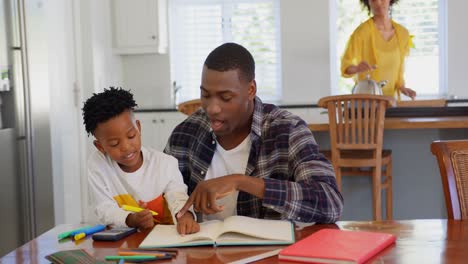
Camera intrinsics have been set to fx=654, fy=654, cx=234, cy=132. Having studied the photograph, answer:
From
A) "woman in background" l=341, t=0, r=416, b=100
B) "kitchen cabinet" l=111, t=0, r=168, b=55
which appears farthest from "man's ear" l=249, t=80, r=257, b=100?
"kitchen cabinet" l=111, t=0, r=168, b=55

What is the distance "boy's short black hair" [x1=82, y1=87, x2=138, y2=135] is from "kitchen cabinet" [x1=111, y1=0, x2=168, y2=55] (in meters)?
3.55

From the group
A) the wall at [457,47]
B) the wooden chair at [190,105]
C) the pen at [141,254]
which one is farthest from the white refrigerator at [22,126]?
the wall at [457,47]

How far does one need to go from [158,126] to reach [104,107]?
358 centimetres

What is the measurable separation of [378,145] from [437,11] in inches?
97.0

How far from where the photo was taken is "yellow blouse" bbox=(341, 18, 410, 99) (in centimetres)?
446

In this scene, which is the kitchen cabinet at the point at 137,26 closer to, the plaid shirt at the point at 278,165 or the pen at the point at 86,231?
the plaid shirt at the point at 278,165

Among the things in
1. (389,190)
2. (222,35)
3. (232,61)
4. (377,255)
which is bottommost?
(389,190)

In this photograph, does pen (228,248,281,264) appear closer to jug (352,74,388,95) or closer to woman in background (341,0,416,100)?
jug (352,74,388,95)

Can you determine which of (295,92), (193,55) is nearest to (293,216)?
(295,92)

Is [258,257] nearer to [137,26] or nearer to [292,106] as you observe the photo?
[292,106]

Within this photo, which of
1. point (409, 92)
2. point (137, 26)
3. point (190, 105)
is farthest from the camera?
point (137, 26)

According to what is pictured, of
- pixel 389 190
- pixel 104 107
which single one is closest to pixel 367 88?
pixel 389 190

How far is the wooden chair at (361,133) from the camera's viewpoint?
10.9ft

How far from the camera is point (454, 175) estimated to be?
1.59m
